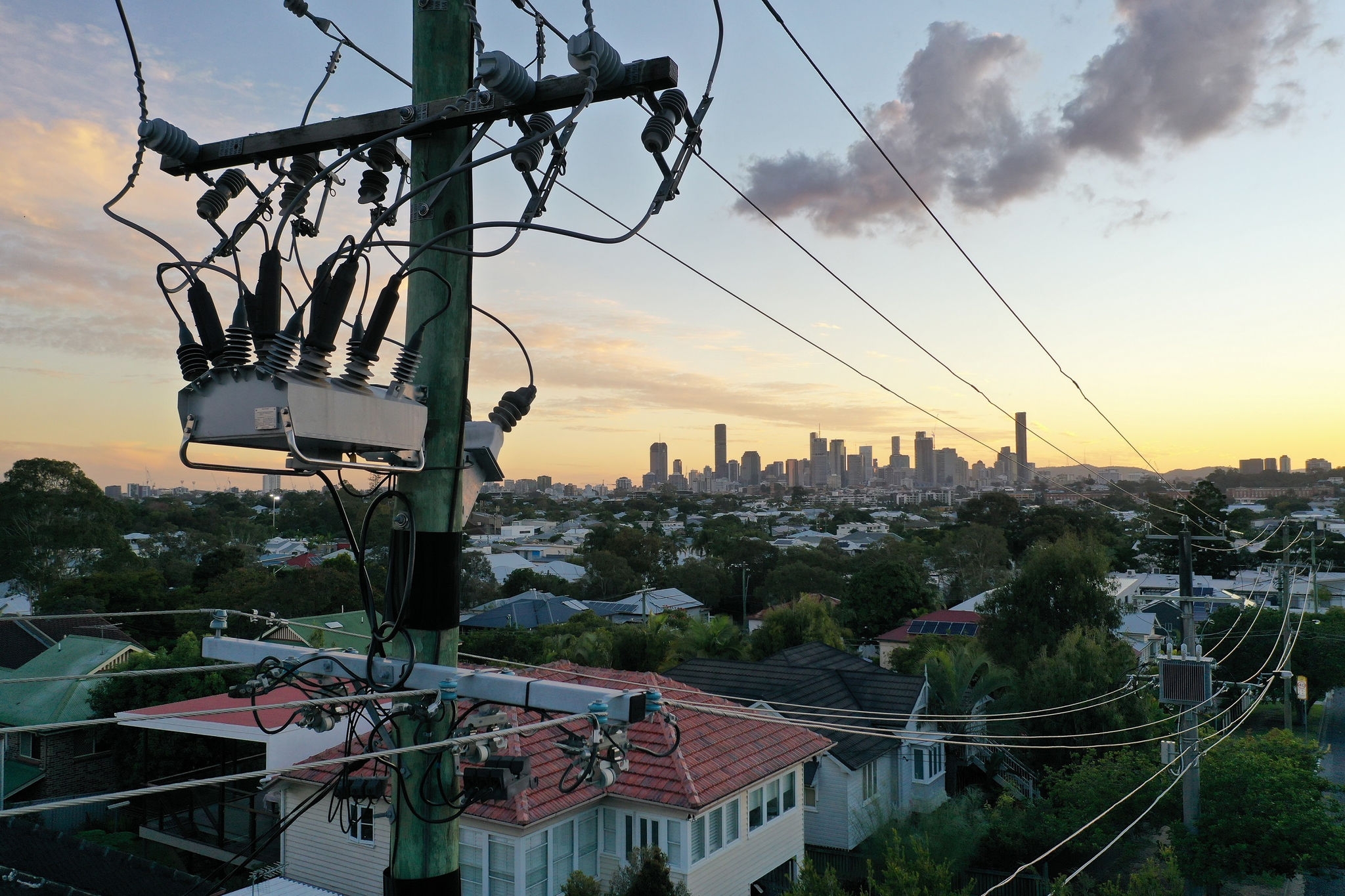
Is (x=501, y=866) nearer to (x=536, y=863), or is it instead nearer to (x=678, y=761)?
(x=536, y=863)

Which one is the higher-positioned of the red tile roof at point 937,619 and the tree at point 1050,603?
the tree at point 1050,603

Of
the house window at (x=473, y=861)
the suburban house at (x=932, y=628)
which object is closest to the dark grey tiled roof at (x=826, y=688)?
the house window at (x=473, y=861)

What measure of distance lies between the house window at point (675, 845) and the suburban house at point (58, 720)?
45.1ft

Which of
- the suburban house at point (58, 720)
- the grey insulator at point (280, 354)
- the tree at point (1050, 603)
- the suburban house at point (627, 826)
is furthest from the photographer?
the tree at point (1050, 603)

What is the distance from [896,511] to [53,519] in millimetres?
141180

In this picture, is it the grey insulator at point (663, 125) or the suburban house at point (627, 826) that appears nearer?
the grey insulator at point (663, 125)

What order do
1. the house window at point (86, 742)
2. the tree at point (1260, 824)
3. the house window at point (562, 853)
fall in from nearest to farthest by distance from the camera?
the house window at point (562, 853) < the tree at point (1260, 824) < the house window at point (86, 742)

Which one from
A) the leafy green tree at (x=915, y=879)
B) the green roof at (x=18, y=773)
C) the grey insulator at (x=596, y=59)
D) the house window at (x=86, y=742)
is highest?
the grey insulator at (x=596, y=59)

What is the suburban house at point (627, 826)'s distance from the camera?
507 inches

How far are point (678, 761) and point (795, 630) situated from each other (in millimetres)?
21115

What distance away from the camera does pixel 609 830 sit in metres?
14.1

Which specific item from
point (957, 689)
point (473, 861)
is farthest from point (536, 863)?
point (957, 689)

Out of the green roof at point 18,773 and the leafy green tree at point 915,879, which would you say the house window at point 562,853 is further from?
the green roof at point 18,773

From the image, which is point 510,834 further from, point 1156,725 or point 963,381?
point 1156,725
